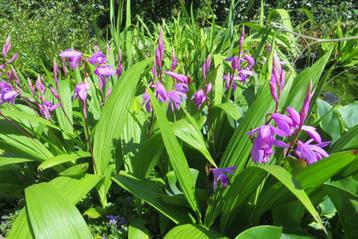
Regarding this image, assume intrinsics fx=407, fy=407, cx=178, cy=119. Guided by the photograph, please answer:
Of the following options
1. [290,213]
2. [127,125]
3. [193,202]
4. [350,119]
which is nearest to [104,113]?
[127,125]

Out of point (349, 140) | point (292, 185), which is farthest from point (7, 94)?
point (349, 140)

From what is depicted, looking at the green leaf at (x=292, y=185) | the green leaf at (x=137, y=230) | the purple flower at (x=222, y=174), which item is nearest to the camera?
the green leaf at (x=292, y=185)

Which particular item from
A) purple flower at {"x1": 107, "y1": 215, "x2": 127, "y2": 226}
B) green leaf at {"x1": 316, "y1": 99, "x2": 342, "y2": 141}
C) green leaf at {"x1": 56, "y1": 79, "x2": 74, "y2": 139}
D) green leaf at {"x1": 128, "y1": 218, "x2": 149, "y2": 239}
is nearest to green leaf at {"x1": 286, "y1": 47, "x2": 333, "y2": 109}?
green leaf at {"x1": 316, "y1": 99, "x2": 342, "y2": 141}

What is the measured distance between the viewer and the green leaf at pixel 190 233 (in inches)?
62.9

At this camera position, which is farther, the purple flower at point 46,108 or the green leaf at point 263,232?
the purple flower at point 46,108

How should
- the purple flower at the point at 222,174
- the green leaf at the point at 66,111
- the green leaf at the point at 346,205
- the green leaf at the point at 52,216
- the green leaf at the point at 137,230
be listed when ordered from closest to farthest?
1. the green leaf at the point at 346,205
2. the green leaf at the point at 52,216
3. the purple flower at the point at 222,174
4. the green leaf at the point at 137,230
5. the green leaf at the point at 66,111

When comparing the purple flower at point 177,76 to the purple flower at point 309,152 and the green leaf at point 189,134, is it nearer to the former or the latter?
the green leaf at point 189,134

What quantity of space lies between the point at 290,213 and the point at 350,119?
69cm

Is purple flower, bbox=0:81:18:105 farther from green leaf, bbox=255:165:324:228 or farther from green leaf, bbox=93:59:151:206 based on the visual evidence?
green leaf, bbox=255:165:324:228

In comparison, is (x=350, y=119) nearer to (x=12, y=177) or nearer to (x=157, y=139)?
(x=157, y=139)

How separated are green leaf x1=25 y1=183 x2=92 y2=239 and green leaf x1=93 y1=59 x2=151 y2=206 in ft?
1.26

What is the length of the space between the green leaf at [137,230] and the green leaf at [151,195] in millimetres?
190

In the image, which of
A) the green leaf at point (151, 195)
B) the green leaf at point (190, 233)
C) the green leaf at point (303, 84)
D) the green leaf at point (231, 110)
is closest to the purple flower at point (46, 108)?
the green leaf at point (151, 195)

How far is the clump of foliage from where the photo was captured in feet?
4.72
